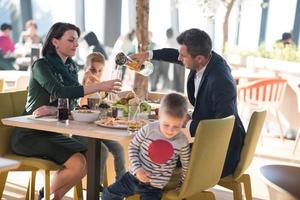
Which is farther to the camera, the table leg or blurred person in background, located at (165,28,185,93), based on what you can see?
blurred person in background, located at (165,28,185,93)

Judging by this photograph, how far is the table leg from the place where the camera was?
2527 millimetres

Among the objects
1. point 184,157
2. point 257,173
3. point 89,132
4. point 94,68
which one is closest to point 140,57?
point 94,68

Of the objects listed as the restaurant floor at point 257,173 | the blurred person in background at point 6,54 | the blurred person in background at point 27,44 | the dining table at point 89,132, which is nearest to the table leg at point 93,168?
the dining table at point 89,132

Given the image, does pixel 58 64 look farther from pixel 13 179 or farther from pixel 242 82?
pixel 242 82

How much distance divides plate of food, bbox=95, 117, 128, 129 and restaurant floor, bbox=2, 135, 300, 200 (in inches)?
27.3

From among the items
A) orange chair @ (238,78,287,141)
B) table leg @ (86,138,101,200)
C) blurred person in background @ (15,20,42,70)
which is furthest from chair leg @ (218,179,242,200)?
blurred person in background @ (15,20,42,70)

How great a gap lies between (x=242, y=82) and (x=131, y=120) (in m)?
3.22

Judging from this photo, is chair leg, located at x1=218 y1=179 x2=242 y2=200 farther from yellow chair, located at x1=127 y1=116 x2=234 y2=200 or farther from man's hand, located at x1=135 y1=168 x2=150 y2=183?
man's hand, located at x1=135 y1=168 x2=150 y2=183

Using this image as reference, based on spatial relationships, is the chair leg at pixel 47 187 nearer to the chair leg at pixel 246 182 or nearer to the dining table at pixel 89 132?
the dining table at pixel 89 132

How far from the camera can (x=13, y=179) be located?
3809 millimetres

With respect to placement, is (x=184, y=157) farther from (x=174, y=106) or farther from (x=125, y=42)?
(x=125, y=42)

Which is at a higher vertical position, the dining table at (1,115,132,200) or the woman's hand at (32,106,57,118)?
the woman's hand at (32,106,57,118)

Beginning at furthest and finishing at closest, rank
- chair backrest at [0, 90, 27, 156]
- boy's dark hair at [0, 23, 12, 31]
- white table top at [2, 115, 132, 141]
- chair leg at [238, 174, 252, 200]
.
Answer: boy's dark hair at [0, 23, 12, 31]
chair backrest at [0, 90, 27, 156]
chair leg at [238, 174, 252, 200]
white table top at [2, 115, 132, 141]

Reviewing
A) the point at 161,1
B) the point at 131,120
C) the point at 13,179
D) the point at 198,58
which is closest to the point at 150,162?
the point at 131,120
